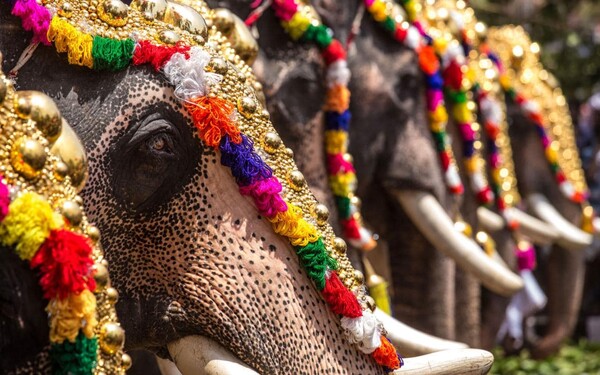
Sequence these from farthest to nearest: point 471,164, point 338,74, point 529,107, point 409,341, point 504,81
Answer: point 529,107 → point 504,81 → point 471,164 → point 338,74 → point 409,341

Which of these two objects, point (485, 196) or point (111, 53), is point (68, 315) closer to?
point (111, 53)

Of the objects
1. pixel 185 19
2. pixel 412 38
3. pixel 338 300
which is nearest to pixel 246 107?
pixel 185 19

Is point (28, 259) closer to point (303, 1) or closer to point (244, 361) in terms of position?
point (244, 361)

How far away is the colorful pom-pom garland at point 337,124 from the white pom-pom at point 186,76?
1017mm

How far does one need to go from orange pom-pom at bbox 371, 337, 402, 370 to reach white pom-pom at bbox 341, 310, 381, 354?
→ 0.4 inches

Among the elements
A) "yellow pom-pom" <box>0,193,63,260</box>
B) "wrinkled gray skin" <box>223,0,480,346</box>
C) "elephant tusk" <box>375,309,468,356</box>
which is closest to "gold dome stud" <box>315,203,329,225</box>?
"elephant tusk" <box>375,309,468,356</box>

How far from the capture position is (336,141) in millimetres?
2898

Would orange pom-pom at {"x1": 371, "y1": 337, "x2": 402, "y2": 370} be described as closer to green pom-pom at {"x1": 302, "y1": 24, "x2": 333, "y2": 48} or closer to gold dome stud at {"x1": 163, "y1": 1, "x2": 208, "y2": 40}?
gold dome stud at {"x1": 163, "y1": 1, "x2": 208, "y2": 40}

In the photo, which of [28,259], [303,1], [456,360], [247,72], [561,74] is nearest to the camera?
[28,259]

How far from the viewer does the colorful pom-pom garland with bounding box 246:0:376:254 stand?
286 cm

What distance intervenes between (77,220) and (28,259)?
0.08 m

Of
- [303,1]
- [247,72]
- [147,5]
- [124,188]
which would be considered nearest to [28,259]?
[124,188]

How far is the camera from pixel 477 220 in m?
3.72

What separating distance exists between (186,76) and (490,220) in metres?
2.27
